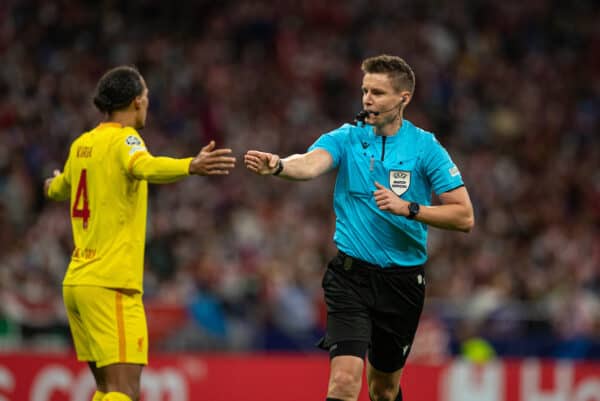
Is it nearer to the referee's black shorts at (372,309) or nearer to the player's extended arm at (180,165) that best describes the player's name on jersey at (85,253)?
the player's extended arm at (180,165)

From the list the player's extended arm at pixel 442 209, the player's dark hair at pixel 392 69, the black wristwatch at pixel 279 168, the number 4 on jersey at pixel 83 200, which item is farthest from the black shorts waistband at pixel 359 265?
the number 4 on jersey at pixel 83 200

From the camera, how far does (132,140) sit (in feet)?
23.6

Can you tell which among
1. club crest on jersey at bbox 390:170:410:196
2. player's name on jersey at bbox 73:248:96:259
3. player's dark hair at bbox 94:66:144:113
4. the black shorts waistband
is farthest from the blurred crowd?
club crest on jersey at bbox 390:170:410:196

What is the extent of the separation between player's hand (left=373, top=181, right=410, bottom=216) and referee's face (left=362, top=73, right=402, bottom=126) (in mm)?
653

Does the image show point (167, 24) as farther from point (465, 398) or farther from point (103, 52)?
point (465, 398)

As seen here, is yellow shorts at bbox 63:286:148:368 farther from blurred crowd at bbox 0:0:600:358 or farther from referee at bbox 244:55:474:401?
blurred crowd at bbox 0:0:600:358

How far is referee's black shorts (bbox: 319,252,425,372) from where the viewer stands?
24.2ft

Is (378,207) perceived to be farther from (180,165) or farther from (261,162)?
(180,165)

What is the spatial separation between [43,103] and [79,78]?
0.81 m

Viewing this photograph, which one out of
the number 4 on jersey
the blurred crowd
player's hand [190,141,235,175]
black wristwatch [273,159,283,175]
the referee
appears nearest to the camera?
player's hand [190,141,235,175]

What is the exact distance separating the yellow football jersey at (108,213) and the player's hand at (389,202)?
1.44 meters

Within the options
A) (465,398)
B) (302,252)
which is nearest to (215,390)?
(465,398)

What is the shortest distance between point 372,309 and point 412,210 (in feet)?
2.65

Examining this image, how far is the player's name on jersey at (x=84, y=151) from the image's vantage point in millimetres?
7344
